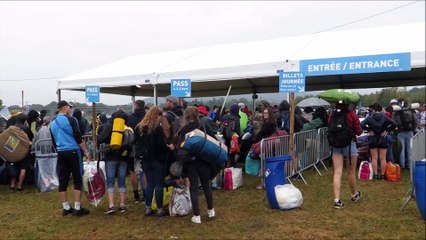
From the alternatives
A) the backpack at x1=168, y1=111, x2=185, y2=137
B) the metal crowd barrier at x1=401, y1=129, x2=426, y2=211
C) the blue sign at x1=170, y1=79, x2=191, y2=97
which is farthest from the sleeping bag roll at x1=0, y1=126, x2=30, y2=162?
the metal crowd barrier at x1=401, y1=129, x2=426, y2=211

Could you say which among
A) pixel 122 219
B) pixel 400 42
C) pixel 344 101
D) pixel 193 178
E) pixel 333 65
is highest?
pixel 400 42

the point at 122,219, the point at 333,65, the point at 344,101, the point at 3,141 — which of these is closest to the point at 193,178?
the point at 122,219

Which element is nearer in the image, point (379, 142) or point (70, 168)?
point (70, 168)

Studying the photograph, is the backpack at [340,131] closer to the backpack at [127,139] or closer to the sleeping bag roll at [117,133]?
the backpack at [127,139]

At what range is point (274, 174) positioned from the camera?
5.27 metres

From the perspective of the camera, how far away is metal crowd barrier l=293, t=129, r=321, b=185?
7.21 m

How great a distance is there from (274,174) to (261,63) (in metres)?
2.80

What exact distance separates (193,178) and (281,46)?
503cm

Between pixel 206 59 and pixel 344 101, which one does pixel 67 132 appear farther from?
pixel 206 59

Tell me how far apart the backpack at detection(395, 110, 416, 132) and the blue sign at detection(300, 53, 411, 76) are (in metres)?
2.06

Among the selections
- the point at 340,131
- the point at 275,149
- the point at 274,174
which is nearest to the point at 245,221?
the point at 274,174

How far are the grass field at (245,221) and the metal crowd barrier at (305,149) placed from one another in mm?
962

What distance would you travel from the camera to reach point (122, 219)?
5203 mm

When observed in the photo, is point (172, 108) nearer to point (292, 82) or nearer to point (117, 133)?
point (117, 133)
